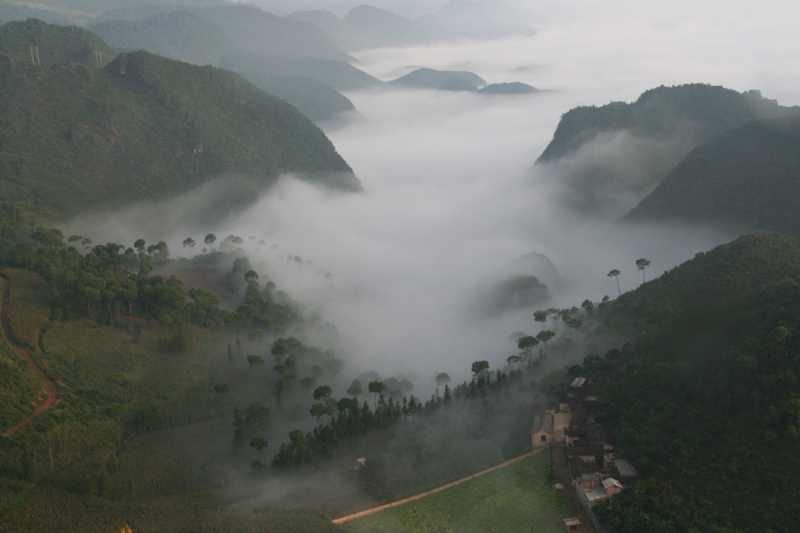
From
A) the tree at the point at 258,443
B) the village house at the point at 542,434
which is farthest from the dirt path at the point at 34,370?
the village house at the point at 542,434

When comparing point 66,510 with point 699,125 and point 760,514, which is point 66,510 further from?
point 699,125

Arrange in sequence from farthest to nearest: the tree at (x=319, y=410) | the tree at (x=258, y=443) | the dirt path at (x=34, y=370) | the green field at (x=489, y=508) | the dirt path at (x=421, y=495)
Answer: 1. the tree at (x=319, y=410)
2. the tree at (x=258, y=443)
3. the dirt path at (x=34, y=370)
4. the dirt path at (x=421, y=495)
5. the green field at (x=489, y=508)

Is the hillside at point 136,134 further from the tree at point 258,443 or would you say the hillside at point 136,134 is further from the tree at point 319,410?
the tree at point 258,443

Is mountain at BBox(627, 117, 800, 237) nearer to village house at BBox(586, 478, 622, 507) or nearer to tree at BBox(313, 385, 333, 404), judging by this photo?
village house at BBox(586, 478, 622, 507)

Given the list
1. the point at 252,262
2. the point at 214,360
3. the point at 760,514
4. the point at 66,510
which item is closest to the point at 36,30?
the point at 252,262

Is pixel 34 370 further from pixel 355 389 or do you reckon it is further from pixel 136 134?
pixel 136 134
